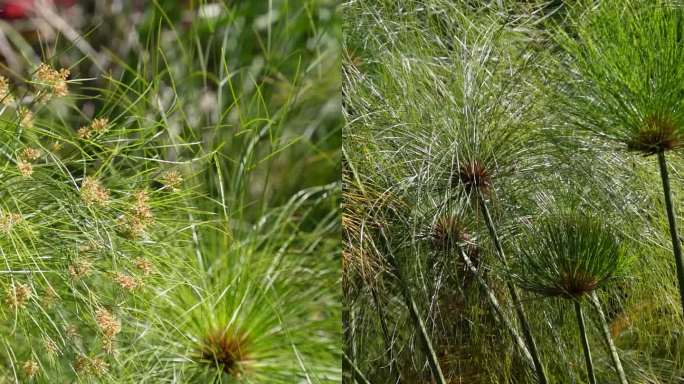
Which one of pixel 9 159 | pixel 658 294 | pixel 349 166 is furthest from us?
pixel 349 166

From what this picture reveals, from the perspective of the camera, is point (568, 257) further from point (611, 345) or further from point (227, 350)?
point (227, 350)

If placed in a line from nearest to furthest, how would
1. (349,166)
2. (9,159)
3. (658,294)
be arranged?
(9,159), (658,294), (349,166)

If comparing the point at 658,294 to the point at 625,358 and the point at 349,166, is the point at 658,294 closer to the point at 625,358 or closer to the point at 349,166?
the point at 625,358

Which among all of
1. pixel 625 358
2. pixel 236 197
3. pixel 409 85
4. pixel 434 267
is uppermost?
pixel 409 85

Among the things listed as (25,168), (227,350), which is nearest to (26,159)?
(25,168)

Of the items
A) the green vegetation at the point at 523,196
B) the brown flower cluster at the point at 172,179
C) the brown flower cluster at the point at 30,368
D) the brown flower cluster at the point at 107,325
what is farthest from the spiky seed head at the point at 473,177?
the brown flower cluster at the point at 30,368

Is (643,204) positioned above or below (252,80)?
below

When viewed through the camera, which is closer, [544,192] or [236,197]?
[544,192]

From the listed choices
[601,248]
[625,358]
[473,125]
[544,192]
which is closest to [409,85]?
[473,125]
